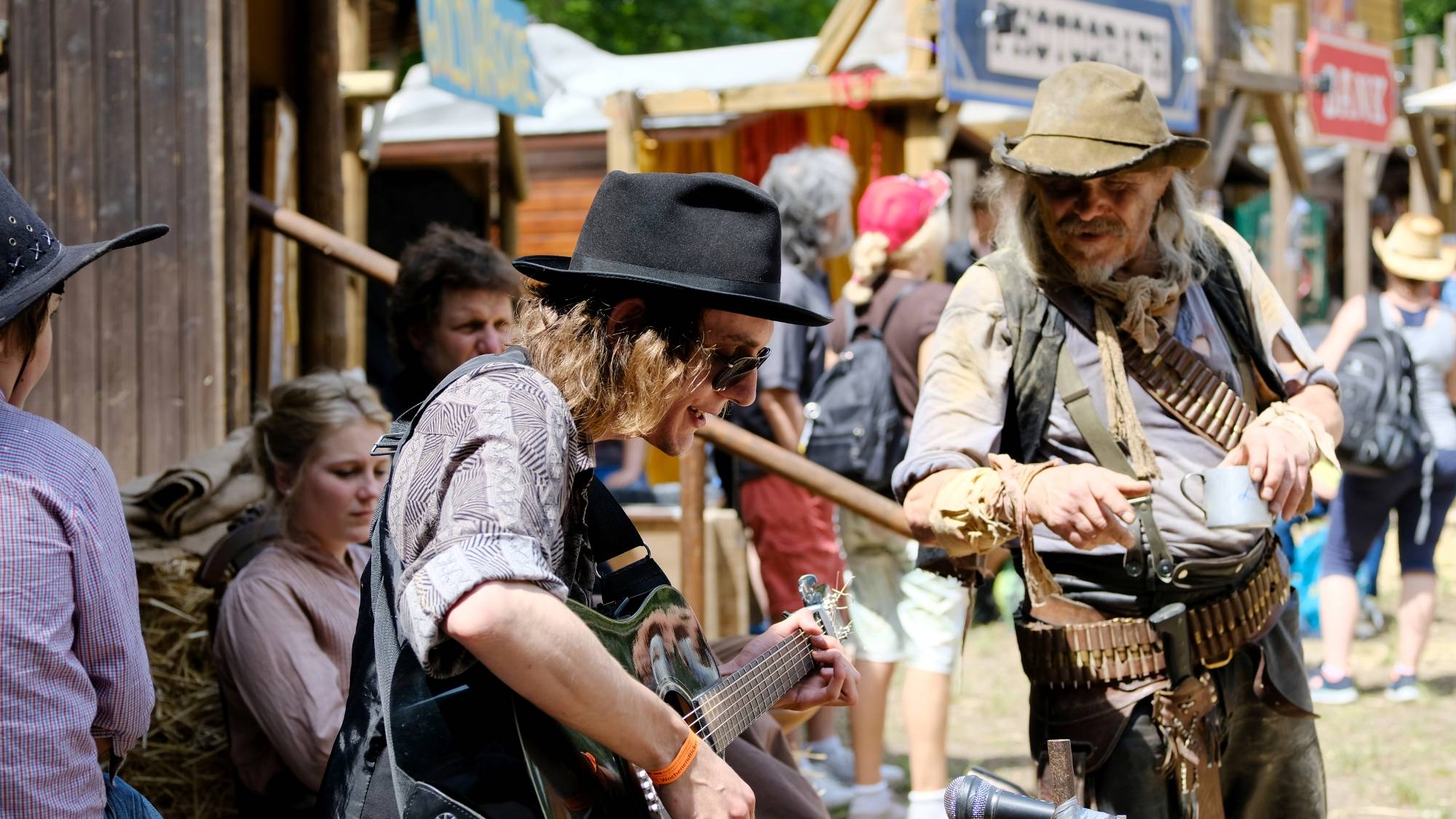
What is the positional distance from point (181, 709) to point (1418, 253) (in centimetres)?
589

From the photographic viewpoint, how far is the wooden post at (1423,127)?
1256cm

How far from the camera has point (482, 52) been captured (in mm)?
5820

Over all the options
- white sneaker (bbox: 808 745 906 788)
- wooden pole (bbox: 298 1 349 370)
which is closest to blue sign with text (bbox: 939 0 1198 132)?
wooden pole (bbox: 298 1 349 370)

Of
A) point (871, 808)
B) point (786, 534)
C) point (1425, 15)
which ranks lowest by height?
point (871, 808)

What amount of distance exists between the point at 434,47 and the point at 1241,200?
1086 centimetres

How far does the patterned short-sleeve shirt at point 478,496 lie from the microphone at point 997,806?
590mm

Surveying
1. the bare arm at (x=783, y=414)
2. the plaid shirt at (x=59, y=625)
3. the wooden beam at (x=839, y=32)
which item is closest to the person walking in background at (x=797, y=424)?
the bare arm at (x=783, y=414)

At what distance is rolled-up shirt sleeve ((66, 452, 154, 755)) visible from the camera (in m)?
2.01

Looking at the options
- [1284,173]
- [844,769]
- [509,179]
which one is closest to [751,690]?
[844,769]

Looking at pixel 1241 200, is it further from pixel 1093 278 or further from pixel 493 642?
pixel 493 642

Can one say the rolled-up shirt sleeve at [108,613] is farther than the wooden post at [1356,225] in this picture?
No

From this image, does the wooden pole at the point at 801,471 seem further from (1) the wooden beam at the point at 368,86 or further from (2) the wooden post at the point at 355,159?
(2) the wooden post at the point at 355,159

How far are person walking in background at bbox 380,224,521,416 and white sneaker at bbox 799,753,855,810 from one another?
1.94 metres

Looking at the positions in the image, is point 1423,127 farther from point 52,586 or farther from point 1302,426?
point 52,586
